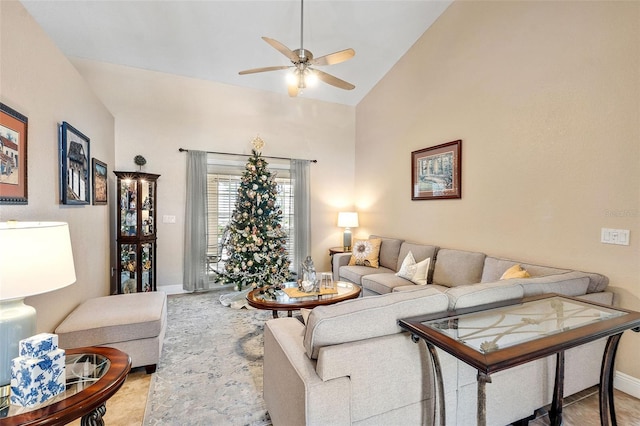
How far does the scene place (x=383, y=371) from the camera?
1313 millimetres

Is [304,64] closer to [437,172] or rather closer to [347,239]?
[437,172]

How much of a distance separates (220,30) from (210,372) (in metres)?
3.88

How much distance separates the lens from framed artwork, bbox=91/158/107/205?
10.4 feet

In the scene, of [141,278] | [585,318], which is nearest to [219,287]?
[141,278]

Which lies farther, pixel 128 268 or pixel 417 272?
pixel 128 268

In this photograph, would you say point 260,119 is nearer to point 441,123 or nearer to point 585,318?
point 441,123

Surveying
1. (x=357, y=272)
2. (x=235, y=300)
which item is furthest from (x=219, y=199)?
(x=357, y=272)

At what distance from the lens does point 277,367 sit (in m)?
1.57

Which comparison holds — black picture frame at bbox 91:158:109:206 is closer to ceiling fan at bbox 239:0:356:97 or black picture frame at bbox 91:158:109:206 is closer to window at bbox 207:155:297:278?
window at bbox 207:155:297:278

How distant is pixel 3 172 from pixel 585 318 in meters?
3.25

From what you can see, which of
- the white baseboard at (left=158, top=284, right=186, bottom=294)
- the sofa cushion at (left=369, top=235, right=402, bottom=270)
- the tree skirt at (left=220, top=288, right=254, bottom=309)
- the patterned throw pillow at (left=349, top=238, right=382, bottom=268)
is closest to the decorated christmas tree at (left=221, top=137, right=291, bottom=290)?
the tree skirt at (left=220, top=288, right=254, bottom=309)

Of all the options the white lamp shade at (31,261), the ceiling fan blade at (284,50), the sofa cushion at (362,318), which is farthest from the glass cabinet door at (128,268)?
the sofa cushion at (362,318)

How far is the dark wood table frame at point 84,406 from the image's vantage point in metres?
0.99

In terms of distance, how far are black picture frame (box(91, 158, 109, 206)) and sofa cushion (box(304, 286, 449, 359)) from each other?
315 centimetres
